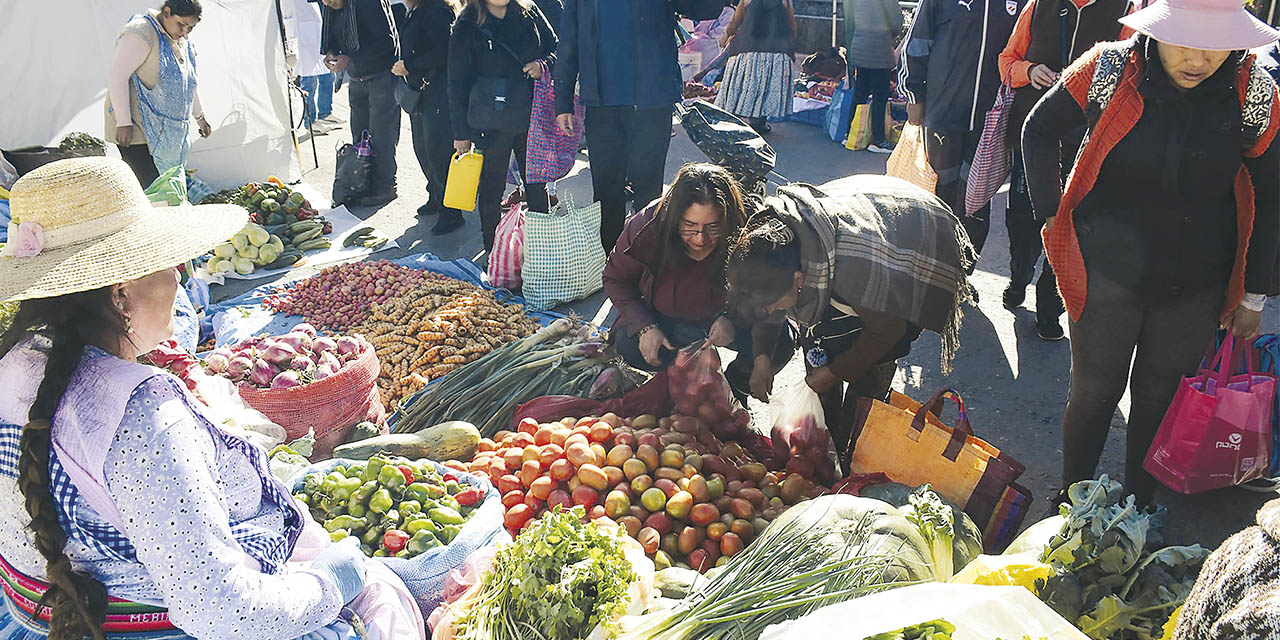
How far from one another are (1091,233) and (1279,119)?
575mm

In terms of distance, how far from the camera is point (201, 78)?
7.39 meters

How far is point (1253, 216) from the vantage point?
2.76 metres

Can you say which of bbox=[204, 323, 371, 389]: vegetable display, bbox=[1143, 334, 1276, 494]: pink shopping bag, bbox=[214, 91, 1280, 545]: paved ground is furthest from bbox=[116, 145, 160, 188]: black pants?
bbox=[1143, 334, 1276, 494]: pink shopping bag

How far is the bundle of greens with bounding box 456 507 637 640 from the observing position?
218cm

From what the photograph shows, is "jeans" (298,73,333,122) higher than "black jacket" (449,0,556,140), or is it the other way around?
"black jacket" (449,0,556,140)

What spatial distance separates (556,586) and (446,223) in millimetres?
4865

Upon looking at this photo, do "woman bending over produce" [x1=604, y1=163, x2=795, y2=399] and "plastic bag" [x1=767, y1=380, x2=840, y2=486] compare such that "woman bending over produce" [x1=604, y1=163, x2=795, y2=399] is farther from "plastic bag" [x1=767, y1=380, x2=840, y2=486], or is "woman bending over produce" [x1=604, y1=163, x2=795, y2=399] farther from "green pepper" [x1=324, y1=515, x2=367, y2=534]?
"green pepper" [x1=324, y1=515, x2=367, y2=534]

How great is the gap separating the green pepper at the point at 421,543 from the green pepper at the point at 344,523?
18cm

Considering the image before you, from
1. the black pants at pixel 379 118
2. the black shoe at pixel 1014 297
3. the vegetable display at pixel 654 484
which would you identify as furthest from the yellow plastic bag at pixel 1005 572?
the black pants at pixel 379 118

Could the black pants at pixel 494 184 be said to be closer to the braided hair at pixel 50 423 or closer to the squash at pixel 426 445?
the squash at pixel 426 445

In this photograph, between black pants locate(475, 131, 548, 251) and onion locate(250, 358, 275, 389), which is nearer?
onion locate(250, 358, 275, 389)

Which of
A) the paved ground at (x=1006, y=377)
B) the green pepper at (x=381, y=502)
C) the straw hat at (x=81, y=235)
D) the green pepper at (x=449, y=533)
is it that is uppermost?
the straw hat at (x=81, y=235)

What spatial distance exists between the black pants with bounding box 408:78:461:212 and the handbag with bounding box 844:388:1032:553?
4.35 m

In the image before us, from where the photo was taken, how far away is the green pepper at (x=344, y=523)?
9.06 ft
